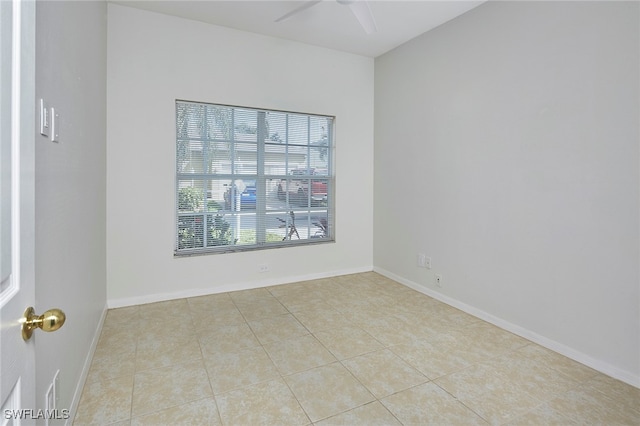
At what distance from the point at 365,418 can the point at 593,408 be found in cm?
126

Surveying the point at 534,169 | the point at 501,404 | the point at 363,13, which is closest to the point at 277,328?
the point at 501,404

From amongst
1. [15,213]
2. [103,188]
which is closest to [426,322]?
[15,213]

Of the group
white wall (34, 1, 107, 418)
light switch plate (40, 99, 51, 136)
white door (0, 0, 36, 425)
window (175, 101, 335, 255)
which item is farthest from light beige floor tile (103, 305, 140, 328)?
white door (0, 0, 36, 425)

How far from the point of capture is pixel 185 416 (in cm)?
169

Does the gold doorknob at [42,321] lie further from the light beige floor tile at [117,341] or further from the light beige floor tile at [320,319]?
the light beige floor tile at [320,319]

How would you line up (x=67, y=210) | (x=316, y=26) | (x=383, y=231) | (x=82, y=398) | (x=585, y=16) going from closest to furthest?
1. (x=67, y=210)
2. (x=82, y=398)
3. (x=585, y=16)
4. (x=316, y=26)
5. (x=383, y=231)

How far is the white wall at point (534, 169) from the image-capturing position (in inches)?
82.2

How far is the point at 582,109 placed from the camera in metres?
2.25

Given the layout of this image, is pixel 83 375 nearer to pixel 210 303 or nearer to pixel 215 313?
pixel 215 313

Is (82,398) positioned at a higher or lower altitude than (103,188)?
lower

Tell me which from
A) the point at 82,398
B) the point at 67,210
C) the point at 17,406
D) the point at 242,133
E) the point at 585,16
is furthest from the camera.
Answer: the point at 242,133

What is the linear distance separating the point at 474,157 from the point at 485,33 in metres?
Answer: 1.08

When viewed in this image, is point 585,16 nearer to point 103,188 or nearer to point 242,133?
point 242,133

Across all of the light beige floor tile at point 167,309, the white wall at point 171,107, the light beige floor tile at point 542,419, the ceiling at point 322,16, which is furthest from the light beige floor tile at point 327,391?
the ceiling at point 322,16
